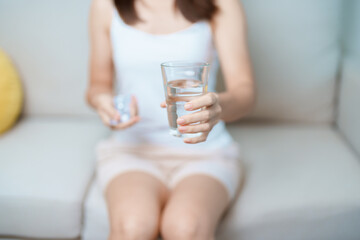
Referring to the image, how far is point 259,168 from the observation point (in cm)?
139

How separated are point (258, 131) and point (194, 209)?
0.80m

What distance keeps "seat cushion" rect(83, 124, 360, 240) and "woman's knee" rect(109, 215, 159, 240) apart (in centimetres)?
20

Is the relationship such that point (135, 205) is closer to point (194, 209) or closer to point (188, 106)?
point (194, 209)

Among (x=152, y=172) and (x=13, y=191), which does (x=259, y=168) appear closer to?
(x=152, y=172)

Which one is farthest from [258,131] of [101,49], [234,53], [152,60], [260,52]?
[101,49]

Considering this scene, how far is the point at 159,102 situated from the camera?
4.35 feet

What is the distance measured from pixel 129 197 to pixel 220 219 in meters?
0.30

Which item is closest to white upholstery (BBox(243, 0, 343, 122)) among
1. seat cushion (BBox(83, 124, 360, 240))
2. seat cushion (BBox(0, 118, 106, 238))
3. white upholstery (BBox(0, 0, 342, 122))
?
white upholstery (BBox(0, 0, 342, 122))

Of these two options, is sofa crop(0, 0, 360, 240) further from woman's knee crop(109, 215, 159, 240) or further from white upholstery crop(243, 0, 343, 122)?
woman's knee crop(109, 215, 159, 240)

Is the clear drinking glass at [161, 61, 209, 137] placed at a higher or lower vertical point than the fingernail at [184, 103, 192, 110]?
higher

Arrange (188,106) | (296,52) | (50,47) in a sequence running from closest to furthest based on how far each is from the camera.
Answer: (188,106), (296,52), (50,47)

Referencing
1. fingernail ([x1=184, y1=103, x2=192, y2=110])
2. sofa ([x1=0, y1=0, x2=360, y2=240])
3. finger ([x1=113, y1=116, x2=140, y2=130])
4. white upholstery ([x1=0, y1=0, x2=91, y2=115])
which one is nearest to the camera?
fingernail ([x1=184, y1=103, x2=192, y2=110])

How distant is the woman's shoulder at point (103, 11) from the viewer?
1.40 m

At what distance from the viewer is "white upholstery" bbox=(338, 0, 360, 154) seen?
145 cm
